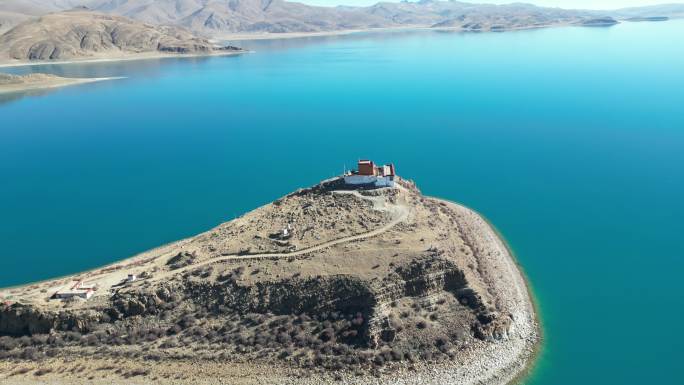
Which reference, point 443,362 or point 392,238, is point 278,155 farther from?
point 443,362

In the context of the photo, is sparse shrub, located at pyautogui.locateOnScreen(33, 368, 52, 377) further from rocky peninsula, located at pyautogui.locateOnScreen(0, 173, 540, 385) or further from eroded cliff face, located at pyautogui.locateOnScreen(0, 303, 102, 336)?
eroded cliff face, located at pyautogui.locateOnScreen(0, 303, 102, 336)

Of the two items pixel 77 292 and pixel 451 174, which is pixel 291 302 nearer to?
pixel 77 292

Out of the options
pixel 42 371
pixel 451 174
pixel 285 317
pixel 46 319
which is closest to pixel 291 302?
pixel 285 317

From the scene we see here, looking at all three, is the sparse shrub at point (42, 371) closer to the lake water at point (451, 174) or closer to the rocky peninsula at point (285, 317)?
the rocky peninsula at point (285, 317)

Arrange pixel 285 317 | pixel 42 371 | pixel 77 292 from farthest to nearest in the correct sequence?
pixel 77 292 < pixel 285 317 < pixel 42 371

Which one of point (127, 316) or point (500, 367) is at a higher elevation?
point (127, 316)

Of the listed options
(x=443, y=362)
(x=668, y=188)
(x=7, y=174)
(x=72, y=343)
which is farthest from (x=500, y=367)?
(x=7, y=174)

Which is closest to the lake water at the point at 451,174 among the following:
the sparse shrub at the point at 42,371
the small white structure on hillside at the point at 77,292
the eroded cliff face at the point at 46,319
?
the small white structure on hillside at the point at 77,292
